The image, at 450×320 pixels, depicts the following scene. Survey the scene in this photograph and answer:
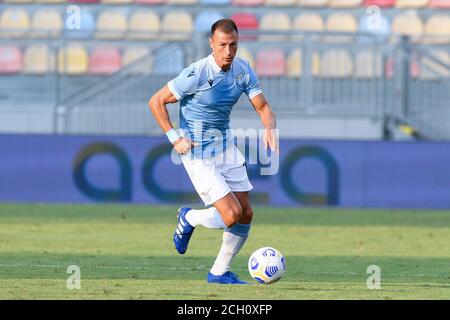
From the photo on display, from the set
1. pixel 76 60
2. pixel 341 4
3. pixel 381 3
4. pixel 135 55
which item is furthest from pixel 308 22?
pixel 76 60

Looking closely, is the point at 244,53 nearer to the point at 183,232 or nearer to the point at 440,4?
the point at 440,4

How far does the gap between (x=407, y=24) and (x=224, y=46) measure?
15646 mm

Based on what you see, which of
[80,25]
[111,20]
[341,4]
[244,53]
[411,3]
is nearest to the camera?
[244,53]

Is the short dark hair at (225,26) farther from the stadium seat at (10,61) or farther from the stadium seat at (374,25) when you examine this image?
the stadium seat at (374,25)

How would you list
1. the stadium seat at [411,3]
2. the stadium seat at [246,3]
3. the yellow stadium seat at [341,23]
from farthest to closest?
the stadium seat at [411,3], the stadium seat at [246,3], the yellow stadium seat at [341,23]

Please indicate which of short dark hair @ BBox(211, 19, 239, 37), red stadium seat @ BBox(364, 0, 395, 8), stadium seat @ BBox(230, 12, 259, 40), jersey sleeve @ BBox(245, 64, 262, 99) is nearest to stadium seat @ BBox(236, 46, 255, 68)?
stadium seat @ BBox(230, 12, 259, 40)

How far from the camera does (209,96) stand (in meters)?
10.4

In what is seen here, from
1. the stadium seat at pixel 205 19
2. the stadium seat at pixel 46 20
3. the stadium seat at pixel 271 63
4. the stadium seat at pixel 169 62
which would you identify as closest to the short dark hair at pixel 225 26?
the stadium seat at pixel 169 62

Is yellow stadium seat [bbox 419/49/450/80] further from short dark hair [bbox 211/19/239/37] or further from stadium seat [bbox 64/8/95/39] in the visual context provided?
short dark hair [bbox 211/19/239/37]

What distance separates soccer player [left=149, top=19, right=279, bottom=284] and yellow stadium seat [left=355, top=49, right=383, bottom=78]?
1137cm

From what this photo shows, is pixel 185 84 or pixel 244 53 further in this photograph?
pixel 244 53

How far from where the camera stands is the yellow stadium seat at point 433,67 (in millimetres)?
21766

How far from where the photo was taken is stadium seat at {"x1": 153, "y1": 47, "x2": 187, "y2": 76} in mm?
21347

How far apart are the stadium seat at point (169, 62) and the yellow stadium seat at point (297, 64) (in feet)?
7.01
